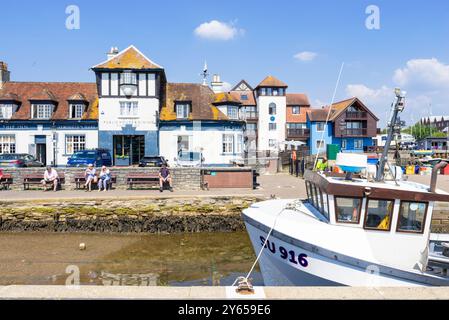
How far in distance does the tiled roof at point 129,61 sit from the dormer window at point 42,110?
5.32 metres

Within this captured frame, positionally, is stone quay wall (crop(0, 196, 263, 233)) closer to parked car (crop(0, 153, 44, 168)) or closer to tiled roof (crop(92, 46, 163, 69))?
parked car (crop(0, 153, 44, 168))

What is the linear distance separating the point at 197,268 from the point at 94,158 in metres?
17.5

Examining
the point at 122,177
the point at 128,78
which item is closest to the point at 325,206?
the point at 122,177

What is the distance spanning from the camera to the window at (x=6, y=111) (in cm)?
3212

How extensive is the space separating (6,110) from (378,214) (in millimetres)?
32628

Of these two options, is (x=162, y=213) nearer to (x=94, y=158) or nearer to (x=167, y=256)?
(x=167, y=256)

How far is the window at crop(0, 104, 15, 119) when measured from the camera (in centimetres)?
3212

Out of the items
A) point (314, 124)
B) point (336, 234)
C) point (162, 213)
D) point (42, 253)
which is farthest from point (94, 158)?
point (314, 124)

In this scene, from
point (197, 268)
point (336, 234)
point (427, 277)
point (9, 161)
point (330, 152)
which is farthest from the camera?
point (330, 152)

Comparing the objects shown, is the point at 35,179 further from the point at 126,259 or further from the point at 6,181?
the point at 126,259

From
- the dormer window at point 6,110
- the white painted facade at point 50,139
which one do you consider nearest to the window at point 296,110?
the white painted facade at point 50,139

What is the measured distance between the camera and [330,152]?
31.8 meters

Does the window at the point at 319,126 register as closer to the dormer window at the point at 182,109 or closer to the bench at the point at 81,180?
the dormer window at the point at 182,109

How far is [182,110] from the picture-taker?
3312 cm
